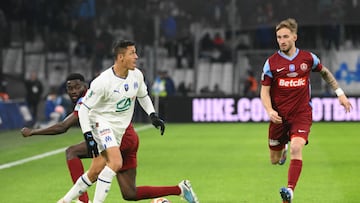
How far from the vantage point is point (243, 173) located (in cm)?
1697

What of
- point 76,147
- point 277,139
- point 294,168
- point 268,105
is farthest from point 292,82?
point 76,147

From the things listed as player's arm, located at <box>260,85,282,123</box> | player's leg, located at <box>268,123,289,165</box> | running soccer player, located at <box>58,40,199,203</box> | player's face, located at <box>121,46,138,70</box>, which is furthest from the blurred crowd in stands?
player's face, located at <box>121,46,138,70</box>

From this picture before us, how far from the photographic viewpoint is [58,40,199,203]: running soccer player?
10.7 metres

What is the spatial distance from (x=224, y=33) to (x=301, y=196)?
26.0 meters

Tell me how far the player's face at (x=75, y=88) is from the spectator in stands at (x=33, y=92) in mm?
24271

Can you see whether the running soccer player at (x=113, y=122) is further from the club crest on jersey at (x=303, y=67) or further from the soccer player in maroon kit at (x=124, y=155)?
the club crest on jersey at (x=303, y=67)

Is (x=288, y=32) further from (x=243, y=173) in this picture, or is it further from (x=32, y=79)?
(x=32, y=79)

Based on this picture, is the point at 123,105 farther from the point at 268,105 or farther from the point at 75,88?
the point at 268,105

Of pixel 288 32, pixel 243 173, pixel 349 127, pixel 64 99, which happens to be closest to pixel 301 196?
pixel 288 32

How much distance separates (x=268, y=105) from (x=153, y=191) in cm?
193

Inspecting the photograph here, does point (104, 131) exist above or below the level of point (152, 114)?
below

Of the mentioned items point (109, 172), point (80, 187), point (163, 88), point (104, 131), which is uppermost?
point (104, 131)

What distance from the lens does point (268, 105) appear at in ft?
39.9

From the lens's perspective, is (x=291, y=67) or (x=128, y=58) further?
(x=291, y=67)
